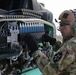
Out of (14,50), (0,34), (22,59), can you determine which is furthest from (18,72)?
(0,34)

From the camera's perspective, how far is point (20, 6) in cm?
619

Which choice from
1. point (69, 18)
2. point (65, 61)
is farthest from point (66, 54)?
point (69, 18)

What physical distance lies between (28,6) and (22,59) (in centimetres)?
154

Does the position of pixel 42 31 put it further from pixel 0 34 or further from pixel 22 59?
pixel 0 34

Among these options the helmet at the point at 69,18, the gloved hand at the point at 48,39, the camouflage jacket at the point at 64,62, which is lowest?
the gloved hand at the point at 48,39

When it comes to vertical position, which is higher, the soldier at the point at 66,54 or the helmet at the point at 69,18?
the helmet at the point at 69,18

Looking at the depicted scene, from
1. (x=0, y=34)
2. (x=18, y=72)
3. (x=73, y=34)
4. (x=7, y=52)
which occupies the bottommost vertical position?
(x=18, y=72)

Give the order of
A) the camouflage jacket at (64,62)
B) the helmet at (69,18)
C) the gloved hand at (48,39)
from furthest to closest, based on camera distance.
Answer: the gloved hand at (48,39), the helmet at (69,18), the camouflage jacket at (64,62)

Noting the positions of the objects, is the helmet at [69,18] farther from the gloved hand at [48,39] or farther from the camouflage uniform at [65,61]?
the gloved hand at [48,39]

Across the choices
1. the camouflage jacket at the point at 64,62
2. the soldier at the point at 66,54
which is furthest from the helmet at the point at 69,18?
the camouflage jacket at the point at 64,62

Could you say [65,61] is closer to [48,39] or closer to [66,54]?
[66,54]

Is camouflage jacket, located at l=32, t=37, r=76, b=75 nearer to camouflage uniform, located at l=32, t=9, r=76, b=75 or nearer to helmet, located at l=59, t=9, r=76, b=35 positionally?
camouflage uniform, located at l=32, t=9, r=76, b=75

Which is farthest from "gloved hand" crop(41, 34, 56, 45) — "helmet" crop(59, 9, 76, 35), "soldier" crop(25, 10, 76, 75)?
"helmet" crop(59, 9, 76, 35)

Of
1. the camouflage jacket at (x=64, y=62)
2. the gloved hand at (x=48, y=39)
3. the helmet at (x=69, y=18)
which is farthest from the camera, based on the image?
the gloved hand at (x=48, y=39)
